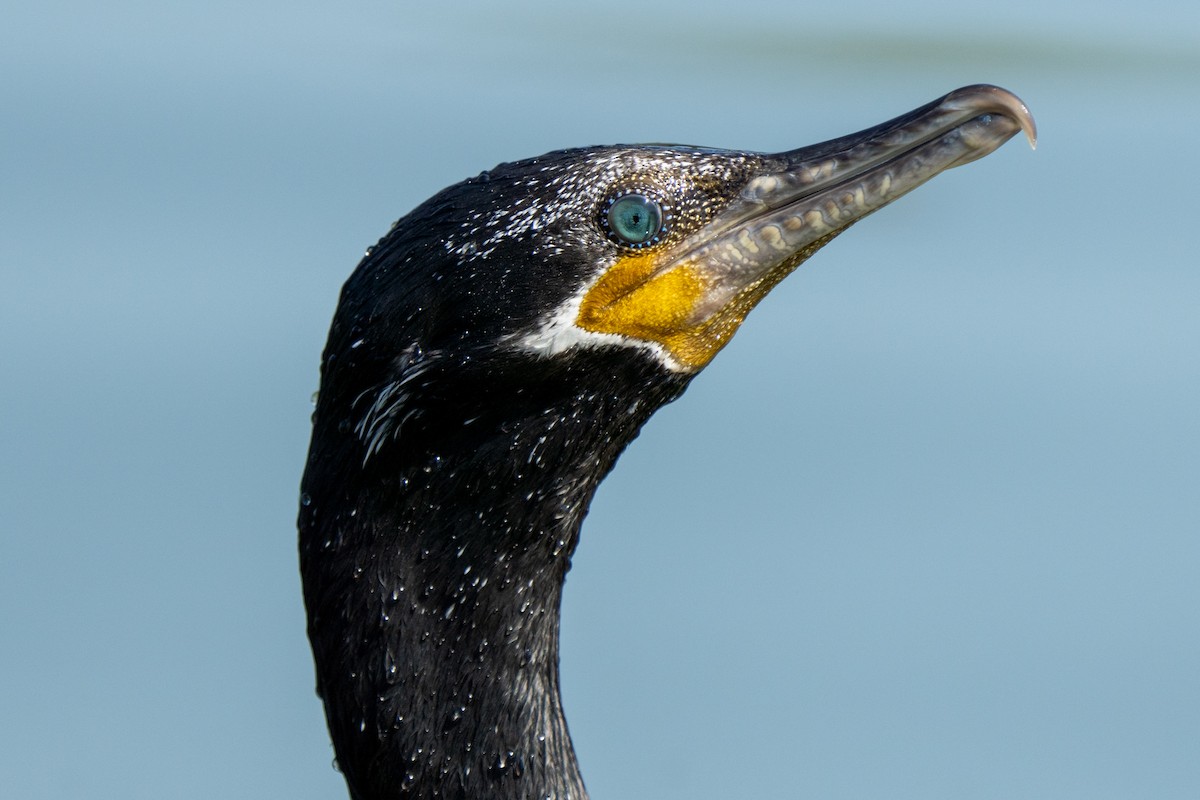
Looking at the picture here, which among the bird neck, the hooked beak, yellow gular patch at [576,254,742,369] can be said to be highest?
the hooked beak

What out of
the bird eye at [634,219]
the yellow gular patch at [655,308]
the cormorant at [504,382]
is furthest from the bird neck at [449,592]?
the bird eye at [634,219]

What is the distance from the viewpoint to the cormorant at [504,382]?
3.09m

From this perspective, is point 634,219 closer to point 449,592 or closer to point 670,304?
point 670,304

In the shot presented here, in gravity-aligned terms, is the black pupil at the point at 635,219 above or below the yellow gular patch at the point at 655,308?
above

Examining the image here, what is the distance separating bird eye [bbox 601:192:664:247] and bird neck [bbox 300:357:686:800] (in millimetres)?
333

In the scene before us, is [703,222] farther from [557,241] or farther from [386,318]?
[386,318]

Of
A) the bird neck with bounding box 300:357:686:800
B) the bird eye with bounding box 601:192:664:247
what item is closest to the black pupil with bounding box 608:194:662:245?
the bird eye with bounding box 601:192:664:247

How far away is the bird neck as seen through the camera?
10.6 ft

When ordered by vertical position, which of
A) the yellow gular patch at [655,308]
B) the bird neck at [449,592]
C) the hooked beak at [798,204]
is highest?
the hooked beak at [798,204]

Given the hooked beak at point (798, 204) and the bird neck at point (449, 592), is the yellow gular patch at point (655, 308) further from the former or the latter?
the bird neck at point (449, 592)

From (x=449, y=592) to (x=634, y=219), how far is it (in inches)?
34.0

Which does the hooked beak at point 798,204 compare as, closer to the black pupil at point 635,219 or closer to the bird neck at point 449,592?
the black pupil at point 635,219

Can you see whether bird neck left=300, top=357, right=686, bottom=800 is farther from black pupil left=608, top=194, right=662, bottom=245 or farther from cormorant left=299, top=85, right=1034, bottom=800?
black pupil left=608, top=194, right=662, bottom=245

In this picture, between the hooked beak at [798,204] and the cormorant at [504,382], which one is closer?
the cormorant at [504,382]
